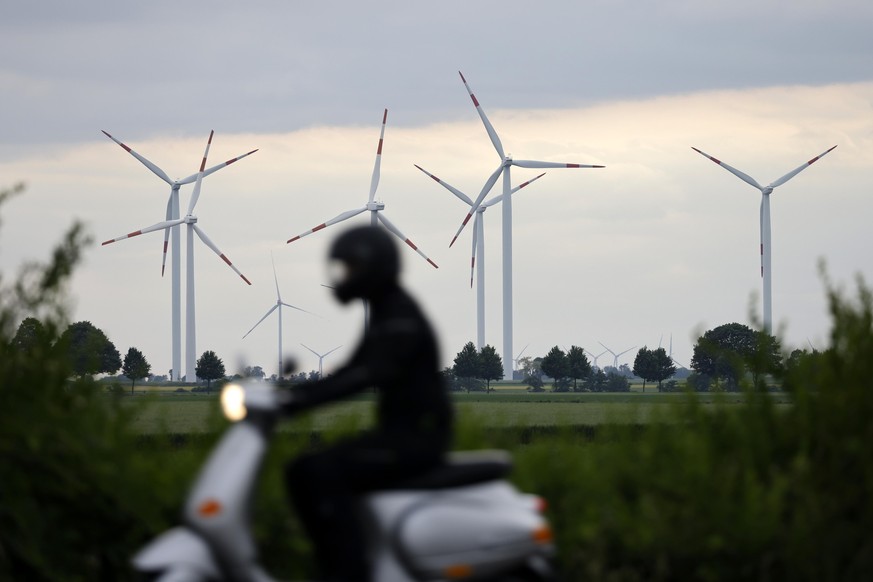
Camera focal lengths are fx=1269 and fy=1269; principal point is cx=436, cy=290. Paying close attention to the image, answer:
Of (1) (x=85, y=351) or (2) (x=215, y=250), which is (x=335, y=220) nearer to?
(2) (x=215, y=250)

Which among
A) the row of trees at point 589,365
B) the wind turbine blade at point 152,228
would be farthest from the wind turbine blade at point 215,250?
the row of trees at point 589,365

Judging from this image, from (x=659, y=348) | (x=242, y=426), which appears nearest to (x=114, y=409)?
(x=242, y=426)

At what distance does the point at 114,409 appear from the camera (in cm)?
827

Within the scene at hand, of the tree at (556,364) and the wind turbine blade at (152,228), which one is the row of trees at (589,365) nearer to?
the tree at (556,364)

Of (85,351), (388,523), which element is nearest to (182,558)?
(388,523)

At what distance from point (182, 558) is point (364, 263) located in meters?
1.59

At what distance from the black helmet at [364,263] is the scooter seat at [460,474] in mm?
885

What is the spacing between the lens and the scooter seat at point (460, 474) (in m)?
5.98

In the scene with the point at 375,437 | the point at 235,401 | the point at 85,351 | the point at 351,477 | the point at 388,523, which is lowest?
the point at 388,523

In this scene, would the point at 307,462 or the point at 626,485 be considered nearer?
the point at 307,462

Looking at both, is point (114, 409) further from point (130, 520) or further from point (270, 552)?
point (270, 552)

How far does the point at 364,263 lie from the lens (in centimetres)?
Answer: 601

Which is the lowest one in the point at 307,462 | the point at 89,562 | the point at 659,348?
the point at 89,562

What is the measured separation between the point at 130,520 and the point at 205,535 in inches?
81.0
